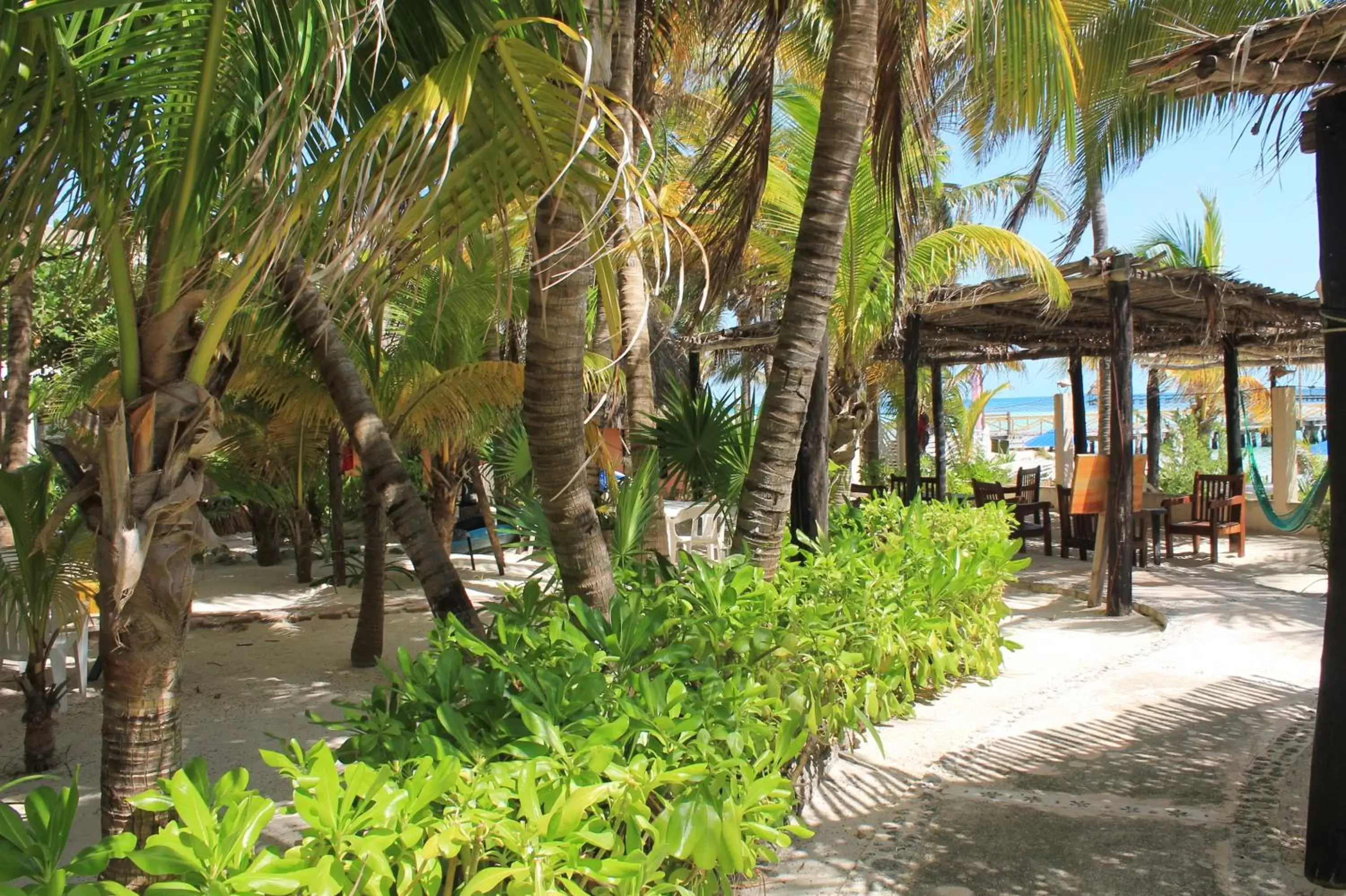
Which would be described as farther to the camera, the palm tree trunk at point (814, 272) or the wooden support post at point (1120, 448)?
the wooden support post at point (1120, 448)

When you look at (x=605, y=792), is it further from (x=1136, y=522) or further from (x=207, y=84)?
(x=1136, y=522)

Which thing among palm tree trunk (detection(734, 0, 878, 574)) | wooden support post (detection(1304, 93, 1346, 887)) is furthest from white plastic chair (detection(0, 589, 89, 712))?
wooden support post (detection(1304, 93, 1346, 887))

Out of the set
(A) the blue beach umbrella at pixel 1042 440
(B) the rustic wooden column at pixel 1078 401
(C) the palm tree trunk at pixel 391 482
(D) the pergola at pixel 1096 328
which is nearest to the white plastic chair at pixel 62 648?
(C) the palm tree trunk at pixel 391 482

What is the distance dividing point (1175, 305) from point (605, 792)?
1012 centimetres

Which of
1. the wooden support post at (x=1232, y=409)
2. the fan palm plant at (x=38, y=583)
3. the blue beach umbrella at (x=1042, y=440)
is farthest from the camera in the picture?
the blue beach umbrella at (x=1042, y=440)

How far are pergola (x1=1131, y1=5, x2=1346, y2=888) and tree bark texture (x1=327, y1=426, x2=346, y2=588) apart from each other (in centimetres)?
682

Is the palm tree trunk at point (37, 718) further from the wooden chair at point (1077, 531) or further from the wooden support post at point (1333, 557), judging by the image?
the wooden chair at point (1077, 531)

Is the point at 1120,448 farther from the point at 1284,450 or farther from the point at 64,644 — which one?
the point at 64,644

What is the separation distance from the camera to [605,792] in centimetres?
202

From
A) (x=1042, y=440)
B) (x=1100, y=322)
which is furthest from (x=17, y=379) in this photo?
(x=1042, y=440)

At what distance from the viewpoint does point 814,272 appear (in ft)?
14.4

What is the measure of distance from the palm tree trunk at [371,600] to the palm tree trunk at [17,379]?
251cm

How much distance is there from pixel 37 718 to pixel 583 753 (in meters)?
4.18

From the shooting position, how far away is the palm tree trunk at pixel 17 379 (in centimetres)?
684
